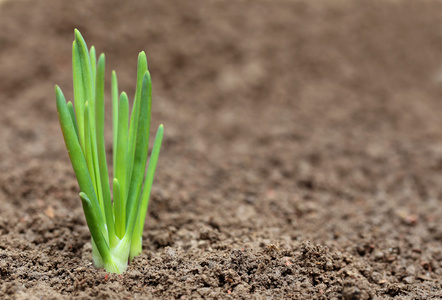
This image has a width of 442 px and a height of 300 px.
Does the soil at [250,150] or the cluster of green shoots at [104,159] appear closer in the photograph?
the cluster of green shoots at [104,159]

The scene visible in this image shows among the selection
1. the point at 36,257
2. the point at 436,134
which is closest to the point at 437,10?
the point at 436,134

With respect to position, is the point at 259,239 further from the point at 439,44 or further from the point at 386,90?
the point at 439,44

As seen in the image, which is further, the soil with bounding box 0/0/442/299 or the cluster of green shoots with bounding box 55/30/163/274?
the soil with bounding box 0/0/442/299

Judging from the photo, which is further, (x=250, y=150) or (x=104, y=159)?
(x=250, y=150)
